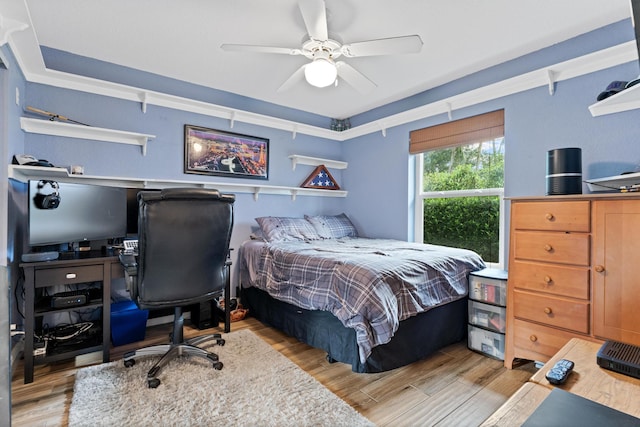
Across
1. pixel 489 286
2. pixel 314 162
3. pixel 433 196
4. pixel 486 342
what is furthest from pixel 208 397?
pixel 314 162

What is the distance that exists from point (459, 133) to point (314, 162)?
1747mm

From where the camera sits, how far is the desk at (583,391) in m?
0.61

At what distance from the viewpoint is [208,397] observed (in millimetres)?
1665

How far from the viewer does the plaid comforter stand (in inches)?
69.5

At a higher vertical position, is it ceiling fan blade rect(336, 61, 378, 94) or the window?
ceiling fan blade rect(336, 61, 378, 94)

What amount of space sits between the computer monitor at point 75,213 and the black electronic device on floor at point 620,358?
9.16 feet

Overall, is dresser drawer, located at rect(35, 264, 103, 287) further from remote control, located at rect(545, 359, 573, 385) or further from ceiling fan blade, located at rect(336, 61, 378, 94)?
remote control, located at rect(545, 359, 573, 385)

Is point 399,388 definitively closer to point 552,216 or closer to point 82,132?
point 552,216

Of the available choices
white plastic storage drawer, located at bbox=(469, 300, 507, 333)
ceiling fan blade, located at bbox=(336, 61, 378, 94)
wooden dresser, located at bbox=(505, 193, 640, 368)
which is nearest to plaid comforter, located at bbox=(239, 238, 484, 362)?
white plastic storage drawer, located at bbox=(469, 300, 507, 333)

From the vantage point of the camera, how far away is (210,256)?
1.95 m

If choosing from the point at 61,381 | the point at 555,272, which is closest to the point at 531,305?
the point at 555,272

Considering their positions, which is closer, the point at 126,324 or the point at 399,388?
the point at 399,388

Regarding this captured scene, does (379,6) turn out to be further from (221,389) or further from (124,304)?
(124,304)

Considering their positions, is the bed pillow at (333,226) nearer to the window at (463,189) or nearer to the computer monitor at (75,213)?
the window at (463,189)
